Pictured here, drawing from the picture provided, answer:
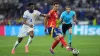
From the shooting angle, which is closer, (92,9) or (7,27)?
(7,27)

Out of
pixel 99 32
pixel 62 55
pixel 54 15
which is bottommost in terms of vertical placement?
pixel 99 32

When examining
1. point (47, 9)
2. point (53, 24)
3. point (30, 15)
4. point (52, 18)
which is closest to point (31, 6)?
point (30, 15)

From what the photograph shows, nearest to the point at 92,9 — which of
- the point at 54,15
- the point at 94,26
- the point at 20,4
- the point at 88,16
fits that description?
the point at 88,16

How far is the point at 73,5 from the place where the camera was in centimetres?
3788

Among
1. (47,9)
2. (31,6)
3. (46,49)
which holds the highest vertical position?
(31,6)

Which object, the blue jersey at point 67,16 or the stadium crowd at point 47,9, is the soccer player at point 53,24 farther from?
the stadium crowd at point 47,9

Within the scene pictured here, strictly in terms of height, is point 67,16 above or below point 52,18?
below

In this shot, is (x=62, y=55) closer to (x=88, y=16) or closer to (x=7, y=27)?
(x=7, y=27)

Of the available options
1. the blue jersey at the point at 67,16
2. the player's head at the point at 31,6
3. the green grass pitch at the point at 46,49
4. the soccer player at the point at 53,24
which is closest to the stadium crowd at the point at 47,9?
the green grass pitch at the point at 46,49

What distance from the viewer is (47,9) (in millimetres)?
36938

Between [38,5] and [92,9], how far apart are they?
5495 millimetres

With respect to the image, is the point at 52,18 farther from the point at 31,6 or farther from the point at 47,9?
the point at 47,9

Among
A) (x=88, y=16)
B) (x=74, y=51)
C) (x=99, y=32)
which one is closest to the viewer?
(x=74, y=51)

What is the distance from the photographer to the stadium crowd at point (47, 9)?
36.5 m
